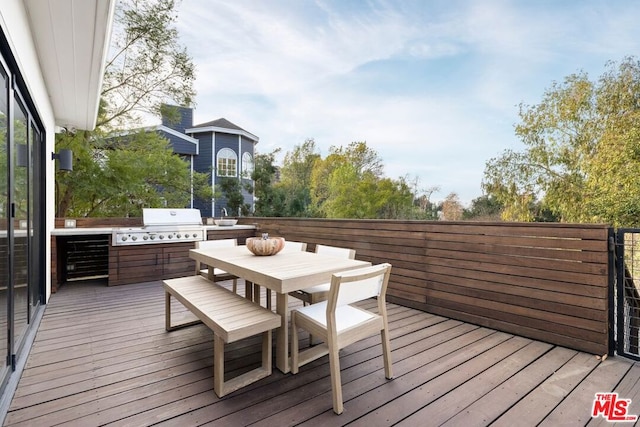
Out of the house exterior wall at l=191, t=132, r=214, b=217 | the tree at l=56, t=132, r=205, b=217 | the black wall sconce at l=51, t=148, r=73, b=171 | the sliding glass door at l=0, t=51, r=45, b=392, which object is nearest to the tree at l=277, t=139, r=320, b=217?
the house exterior wall at l=191, t=132, r=214, b=217

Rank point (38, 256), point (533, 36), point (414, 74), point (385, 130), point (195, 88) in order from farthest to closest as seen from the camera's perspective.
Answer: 1. point (385, 130)
2. point (414, 74)
3. point (195, 88)
4. point (533, 36)
5. point (38, 256)

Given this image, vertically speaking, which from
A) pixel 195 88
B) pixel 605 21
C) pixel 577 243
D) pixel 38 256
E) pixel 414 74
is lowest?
pixel 38 256

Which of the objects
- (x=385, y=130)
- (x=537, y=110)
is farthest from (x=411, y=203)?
(x=537, y=110)

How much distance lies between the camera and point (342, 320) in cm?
185

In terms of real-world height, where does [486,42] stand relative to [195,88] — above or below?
above

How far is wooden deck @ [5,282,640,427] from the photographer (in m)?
1.56

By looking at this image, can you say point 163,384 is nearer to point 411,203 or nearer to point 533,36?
point 533,36

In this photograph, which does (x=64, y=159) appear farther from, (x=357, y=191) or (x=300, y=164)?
(x=300, y=164)

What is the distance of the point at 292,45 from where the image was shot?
6543mm

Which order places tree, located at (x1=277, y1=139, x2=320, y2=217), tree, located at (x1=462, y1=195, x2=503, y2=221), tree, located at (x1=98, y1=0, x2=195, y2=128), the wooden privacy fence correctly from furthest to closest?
tree, located at (x1=277, y1=139, x2=320, y2=217), tree, located at (x1=462, y1=195, x2=503, y2=221), tree, located at (x1=98, y1=0, x2=195, y2=128), the wooden privacy fence

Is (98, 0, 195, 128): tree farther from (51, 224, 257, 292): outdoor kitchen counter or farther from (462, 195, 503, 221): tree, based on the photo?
(462, 195, 503, 221): tree

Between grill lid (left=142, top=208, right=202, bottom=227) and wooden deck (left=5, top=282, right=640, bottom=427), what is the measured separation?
2233mm

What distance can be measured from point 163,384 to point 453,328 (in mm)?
2376

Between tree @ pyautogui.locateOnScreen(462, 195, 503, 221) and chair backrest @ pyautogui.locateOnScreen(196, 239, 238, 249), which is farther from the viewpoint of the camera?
tree @ pyautogui.locateOnScreen(462, 195, 503, 221)
